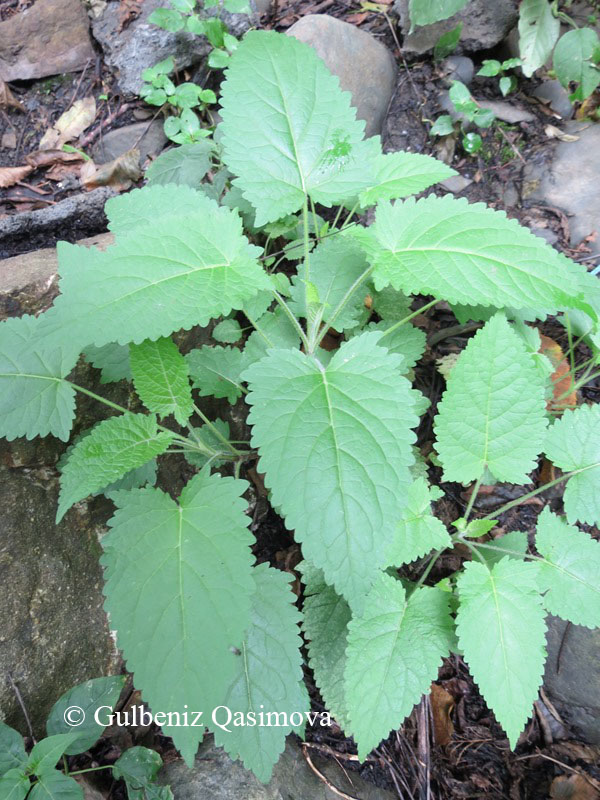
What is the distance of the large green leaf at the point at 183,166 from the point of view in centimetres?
242

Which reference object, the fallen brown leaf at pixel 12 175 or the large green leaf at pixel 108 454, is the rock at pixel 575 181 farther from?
the fallen brown leaf at pixel 12 175

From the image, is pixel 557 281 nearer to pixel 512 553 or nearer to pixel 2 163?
pixel 512 553

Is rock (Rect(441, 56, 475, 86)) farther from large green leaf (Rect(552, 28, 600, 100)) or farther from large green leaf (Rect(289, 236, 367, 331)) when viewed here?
large green leaf (Rect(289, 236, 367, 331))

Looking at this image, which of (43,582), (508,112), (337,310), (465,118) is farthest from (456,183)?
(43,582)

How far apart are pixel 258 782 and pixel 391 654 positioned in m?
0.62

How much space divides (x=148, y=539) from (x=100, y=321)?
605 mm

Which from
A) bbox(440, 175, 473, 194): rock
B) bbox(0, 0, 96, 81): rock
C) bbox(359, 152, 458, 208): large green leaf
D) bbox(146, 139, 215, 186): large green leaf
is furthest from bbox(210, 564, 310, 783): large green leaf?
bbox(0, 0, 96, 81): rock

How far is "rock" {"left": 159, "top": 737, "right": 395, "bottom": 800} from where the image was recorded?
1652mm

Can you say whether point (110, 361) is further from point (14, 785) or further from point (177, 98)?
point (177, 98)

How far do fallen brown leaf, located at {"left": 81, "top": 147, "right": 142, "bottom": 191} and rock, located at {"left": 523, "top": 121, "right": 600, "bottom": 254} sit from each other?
222cm

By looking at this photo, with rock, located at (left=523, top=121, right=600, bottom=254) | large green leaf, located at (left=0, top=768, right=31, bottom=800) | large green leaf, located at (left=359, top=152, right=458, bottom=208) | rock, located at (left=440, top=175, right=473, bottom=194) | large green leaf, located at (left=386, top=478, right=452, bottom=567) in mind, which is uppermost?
large green leaf, located at (left=359, top=152, right=458, bottom=208)

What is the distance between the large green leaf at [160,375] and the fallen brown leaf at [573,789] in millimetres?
1803

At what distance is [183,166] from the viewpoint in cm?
245

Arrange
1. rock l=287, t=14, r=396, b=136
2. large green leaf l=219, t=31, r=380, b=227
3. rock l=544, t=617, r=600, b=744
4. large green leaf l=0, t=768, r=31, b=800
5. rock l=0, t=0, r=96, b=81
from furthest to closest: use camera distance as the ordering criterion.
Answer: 1. rock l=0, t=0, r=96, b=81
2. rock l=287, t=14, r=396, b=136
3. rock l=544, t=617, r=600, b=744
4. large green leaf l=219, t=31, r=380, b=227
5. large green leaf l=0, t=768, r=31, b=800
